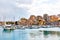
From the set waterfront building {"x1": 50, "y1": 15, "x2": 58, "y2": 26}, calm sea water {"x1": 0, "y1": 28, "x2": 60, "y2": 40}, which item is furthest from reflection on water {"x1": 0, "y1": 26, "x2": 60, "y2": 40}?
waterfront building {"x1": 50, "y1": 15, "x2": 58, "y2": 26}

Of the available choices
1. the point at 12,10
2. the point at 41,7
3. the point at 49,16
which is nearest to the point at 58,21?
the point at 49,16

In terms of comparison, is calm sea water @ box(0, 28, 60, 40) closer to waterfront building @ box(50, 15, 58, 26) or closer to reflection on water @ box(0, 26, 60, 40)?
reflection on water @ box(0, 26, 60, 40)

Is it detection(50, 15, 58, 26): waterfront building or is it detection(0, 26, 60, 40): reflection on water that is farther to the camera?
detection(0, 26, 60, 40): reflection on water

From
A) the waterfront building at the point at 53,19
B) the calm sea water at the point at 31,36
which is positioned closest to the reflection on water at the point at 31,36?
the calm sea water at the point at 31,36

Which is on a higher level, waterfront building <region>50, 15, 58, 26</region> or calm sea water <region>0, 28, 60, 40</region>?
waterfront building <region>50, 15, 58, 26</region>

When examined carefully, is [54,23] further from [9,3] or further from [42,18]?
[9,3]

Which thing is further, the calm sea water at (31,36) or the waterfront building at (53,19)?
the calm sea water at (31,36)

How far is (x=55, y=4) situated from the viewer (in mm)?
3457

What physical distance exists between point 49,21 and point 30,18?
0.40 m

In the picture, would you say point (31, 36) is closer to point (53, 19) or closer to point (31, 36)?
point (31, 36)

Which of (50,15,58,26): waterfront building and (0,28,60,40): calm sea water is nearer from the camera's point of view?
(50,15,58,26): waterfront building

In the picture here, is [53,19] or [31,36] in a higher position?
[53,19]

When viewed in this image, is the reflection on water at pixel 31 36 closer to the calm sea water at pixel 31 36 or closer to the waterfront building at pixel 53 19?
the calm sea water at pixel 31 36

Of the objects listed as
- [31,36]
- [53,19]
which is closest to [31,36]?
[31,36]
